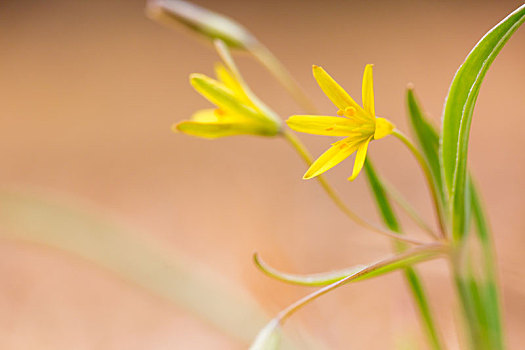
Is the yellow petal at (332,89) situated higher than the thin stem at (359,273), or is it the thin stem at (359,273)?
the yellow petal at (332,89)

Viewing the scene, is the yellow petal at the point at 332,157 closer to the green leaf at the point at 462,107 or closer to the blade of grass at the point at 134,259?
the green leaf at the point at 462,107

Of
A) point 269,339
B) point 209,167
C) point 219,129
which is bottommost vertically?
point 269,339

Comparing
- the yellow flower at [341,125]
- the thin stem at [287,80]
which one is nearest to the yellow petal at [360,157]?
the yellow flower at [341,125]

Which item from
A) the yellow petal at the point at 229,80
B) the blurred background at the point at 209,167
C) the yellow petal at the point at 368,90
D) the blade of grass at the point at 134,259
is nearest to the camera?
the yellow petal at the point at 368,90

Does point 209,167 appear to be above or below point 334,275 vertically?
above

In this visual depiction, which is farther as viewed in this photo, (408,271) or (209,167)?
(209,167)

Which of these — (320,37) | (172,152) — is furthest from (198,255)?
(320,37)

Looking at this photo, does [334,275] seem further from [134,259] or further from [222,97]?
[134,259]

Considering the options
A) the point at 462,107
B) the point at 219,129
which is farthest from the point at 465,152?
the point at 219,129
